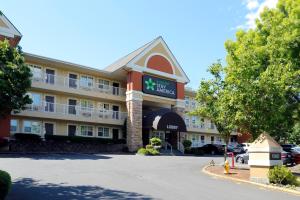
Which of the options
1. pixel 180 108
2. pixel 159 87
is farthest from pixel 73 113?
pixel 180 108

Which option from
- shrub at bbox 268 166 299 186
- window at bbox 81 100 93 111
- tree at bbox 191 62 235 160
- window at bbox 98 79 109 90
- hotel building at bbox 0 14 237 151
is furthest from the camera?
window at bbox 98 79 109 90

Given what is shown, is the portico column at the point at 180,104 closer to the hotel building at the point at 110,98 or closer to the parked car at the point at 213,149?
the hotel building at the point at 110,98

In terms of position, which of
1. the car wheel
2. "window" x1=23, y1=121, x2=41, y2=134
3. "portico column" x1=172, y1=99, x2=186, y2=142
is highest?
"portico column" x1=172, y1=99, x2=186, y2=142

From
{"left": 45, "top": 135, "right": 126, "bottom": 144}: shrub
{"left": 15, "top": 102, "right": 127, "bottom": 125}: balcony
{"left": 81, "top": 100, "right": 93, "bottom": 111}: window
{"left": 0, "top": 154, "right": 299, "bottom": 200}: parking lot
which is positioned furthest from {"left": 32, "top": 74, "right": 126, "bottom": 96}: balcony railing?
{"left": 0, "top": 154, "right": 299, "bottom": 200}: parking lot

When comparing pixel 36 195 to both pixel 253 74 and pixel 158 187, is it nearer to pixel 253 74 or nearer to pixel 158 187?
pixel 158 187

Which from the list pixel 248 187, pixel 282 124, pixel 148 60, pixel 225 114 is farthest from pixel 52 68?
pixel 248 187

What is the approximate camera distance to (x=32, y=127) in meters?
35.1

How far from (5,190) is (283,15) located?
18184mm

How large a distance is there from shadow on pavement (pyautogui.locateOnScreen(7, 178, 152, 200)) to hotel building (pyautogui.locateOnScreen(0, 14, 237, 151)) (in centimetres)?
1993

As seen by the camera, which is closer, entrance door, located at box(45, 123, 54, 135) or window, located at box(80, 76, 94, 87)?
entrance door, located at box(45, 123, 54, 135)

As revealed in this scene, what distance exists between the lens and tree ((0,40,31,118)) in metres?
26.3

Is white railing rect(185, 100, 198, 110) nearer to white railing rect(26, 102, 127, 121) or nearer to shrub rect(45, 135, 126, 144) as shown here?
white railing rect(26, 102, 127, 121)

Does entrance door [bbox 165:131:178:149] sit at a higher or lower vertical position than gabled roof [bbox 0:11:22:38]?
lower

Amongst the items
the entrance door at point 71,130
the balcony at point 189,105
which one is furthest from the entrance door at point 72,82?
the balcony at point 189,105
